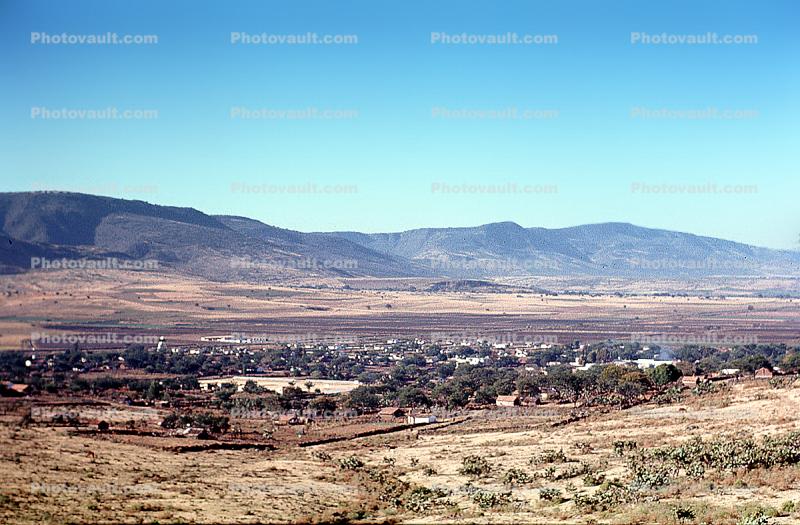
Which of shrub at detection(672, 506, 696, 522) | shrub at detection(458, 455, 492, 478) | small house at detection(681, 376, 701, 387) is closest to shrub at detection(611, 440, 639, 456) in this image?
shrub at detection(458, 455, 492, 478)

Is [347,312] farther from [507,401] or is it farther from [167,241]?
[507,401]

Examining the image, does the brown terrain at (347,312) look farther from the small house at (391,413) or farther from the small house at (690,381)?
the small house at (690,381)

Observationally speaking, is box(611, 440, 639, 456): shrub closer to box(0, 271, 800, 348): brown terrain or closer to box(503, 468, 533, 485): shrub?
box(503, 468, 533, 485): shrub

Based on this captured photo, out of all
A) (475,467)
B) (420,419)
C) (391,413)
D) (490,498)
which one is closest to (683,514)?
(490,498)

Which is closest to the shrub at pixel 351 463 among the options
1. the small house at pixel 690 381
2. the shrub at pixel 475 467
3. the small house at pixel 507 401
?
the shrub at pixel 475 467

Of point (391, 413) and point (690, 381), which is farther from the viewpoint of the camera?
point (690, 381)

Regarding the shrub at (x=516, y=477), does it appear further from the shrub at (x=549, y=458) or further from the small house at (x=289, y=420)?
the small house at (x=289, y=420)

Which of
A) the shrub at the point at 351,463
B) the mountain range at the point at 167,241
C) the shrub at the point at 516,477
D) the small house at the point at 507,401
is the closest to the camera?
the shrub at the point at 516,477

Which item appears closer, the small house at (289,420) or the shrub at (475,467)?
the shrub at (475,467)

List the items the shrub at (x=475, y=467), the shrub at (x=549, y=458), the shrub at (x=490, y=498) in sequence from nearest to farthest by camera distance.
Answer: the shrub at (x=490, y=498)
the shrub at (x=475, y=467)
the shrub at (x=549, y=458)

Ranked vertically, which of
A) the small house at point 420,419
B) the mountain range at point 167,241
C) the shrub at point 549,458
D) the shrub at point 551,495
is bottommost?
the small house at point 420,419

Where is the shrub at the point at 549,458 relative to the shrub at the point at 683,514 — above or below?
below

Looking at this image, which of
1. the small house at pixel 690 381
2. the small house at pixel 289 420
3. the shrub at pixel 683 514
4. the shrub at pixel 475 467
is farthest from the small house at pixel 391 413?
the shrub at pixel 683 514
